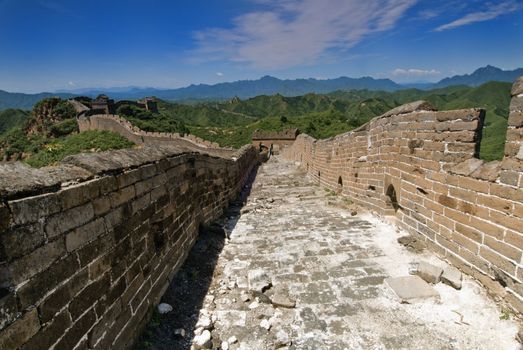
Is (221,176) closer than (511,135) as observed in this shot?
No

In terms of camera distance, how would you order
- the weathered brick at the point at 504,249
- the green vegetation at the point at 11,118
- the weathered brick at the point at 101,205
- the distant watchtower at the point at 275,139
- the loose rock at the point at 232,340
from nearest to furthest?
the weathered brick at the point at 101,205 < the loose rock at the point at 232,340 < the weathered brick at the point at 504,249 < the distant watchtower at the point at 275,139 < the green vegetation at the point at 11,118

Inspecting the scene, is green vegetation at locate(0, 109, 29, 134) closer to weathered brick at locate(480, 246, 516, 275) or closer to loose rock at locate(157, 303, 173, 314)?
loose rock at locate(157, 303, 173, 314)

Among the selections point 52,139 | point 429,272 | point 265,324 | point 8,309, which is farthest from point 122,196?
point 52,139

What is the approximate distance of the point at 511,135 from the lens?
3.09 meters

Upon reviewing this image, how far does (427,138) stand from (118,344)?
15.8 feet

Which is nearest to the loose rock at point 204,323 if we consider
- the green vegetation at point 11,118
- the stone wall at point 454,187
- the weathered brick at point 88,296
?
the weathered brick at point 88,296

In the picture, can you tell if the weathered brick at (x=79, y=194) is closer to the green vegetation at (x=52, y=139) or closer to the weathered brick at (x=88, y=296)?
the weathered brick at (x=88, y=296)

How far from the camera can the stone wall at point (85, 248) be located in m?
1.70

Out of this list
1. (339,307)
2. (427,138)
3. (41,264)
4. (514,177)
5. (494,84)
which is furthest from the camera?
(494,84)

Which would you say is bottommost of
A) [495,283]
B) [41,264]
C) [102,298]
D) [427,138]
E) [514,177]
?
[495,283]

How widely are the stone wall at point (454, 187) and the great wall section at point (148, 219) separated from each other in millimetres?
15

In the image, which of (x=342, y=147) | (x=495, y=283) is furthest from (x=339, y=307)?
(x=342, y=147)

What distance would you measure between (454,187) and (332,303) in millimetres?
2313

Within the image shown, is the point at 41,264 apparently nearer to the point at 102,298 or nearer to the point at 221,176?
the point at 102,298
